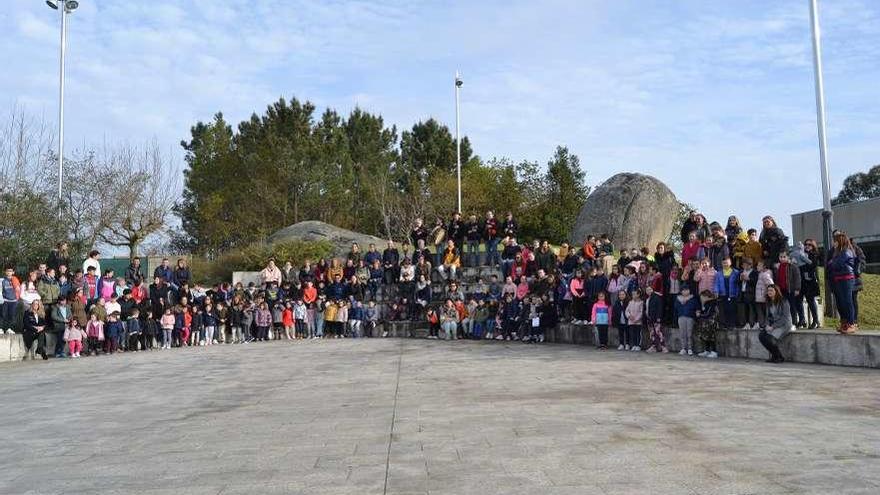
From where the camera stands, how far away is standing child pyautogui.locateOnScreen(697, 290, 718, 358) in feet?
49.0

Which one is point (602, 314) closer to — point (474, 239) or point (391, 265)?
point (474, 239)

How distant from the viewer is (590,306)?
→ 19.0m

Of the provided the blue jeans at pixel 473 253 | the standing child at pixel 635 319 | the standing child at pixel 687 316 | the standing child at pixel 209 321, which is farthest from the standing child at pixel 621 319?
the standing child at pixel 209 321

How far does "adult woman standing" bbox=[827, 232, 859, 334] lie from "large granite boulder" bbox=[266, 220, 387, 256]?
23.3 meters

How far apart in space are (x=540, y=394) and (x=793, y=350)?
612 cm

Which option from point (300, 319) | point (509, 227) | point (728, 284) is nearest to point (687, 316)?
point (728, 284)

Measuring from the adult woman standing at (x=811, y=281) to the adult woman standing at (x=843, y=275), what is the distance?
1.03m

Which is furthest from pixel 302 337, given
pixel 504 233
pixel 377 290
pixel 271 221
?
pixel 271 221

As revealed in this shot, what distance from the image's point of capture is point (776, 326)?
13531 mm

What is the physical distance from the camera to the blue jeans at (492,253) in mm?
24445

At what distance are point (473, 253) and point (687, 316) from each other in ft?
34.7

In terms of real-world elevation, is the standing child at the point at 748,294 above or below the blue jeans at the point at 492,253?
below

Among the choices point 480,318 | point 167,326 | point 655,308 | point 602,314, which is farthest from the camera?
point 480,318

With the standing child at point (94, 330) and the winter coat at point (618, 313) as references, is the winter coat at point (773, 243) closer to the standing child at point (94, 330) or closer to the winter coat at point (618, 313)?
the winter coat at point (618, 313)
